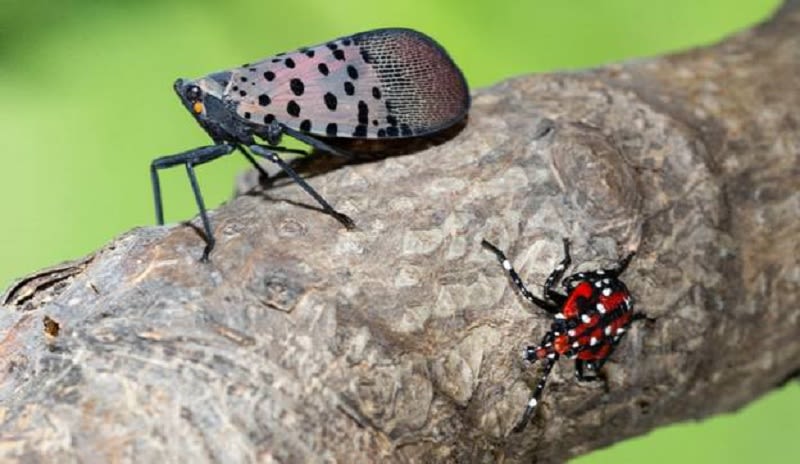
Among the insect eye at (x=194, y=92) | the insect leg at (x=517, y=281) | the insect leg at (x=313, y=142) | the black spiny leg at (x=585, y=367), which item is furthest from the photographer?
the insect eye at (x=194, y=92)

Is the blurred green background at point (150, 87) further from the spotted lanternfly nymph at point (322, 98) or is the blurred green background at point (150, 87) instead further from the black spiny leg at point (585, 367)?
the black spiny leg at point (585, 367)

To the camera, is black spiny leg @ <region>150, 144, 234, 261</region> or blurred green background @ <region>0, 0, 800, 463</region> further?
blurred green background @ <region>0, 0, 800, 463</region>

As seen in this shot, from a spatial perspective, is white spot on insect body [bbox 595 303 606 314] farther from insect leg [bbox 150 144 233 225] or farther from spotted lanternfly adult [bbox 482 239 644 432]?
insect leg [bbox 150 144 233 225]

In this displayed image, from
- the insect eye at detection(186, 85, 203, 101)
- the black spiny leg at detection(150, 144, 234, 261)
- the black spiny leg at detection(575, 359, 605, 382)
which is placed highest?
the insect eye at detection(186, 85, 203, 101)

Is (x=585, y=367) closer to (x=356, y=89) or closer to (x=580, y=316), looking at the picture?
(x=580, y=316)

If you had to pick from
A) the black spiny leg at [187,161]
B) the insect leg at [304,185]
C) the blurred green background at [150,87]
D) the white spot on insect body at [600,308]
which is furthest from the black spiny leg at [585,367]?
the blurred green background at [150,87]

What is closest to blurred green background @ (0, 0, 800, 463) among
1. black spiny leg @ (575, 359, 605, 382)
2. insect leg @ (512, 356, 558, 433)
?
black spiny leg @ (575, 359, 605, 382)

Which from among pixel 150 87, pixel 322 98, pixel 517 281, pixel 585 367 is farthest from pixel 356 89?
pixel 150 87
